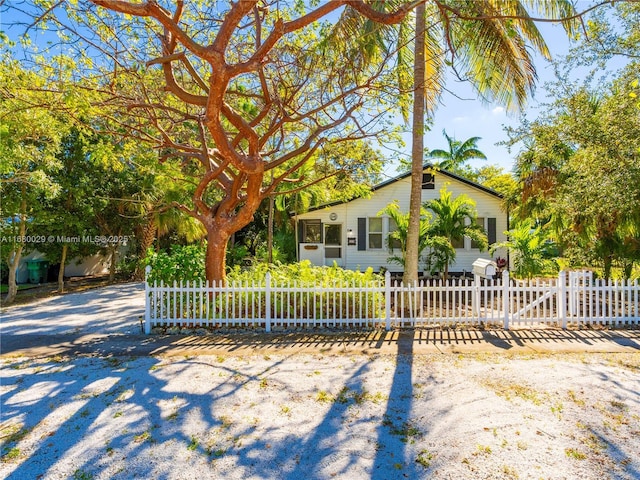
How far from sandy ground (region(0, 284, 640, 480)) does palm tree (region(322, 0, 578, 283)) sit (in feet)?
11.2

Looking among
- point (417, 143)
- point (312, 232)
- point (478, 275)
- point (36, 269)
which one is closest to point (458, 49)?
point (417, 143)

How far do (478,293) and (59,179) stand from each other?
13516 millimetres

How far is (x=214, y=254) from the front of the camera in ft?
26.8

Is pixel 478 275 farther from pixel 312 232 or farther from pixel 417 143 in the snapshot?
pixel 312 232

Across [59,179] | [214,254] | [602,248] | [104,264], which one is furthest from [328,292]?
[104,264]

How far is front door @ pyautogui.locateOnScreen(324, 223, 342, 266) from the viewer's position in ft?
55.0

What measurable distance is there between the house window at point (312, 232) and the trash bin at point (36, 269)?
12.2m

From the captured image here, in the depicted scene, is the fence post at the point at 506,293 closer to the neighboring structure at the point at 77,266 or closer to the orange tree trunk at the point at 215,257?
the orange tree trunk at the point at 215,257

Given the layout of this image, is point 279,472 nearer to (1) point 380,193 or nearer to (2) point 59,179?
(2) point 59,179

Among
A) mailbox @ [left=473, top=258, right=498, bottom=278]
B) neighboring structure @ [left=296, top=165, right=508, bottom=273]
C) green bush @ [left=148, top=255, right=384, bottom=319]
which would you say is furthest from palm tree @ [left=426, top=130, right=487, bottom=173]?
green bush @ [left=148, top=255, right=384, bottom=319]

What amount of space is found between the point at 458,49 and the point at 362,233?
347 inches

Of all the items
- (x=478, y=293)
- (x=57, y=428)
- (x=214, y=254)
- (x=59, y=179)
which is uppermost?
(x=59, y=179)

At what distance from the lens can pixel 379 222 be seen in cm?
1645

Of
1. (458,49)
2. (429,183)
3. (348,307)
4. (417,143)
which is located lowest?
(348,307)
